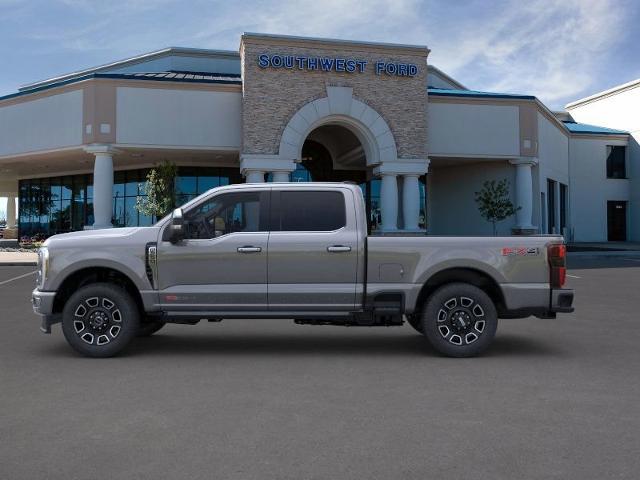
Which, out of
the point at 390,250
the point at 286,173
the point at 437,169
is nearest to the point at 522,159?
the point at 437,169

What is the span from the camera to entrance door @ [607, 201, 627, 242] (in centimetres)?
4569

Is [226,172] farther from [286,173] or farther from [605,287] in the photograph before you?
[605,287]

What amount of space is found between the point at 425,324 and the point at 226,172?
97.4 ft

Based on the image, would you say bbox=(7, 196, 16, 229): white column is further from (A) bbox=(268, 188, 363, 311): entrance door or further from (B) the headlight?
(A) bbox=(268, 188, 363, 311): entrance door

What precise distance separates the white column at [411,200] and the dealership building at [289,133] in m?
0.05

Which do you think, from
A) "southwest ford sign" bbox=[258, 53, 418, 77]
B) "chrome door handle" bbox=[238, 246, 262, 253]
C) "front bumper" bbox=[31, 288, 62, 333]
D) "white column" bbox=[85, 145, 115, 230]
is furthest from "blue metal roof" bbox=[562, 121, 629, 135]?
"front bumper" bbox=[31, 288, 62, 333]

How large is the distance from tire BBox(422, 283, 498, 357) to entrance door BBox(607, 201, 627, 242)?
42451mm

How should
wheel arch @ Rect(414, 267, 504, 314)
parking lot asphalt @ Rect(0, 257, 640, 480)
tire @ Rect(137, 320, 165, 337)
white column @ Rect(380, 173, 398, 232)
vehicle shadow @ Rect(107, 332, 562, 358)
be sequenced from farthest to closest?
white column @ Rect(380, 173, 398, 232)
tire @ Rect(137, 320, 165, 337)
vehicle shadow @ Rect(107, 332, 562, 358)
wheel arch @ Rect(414, 267, 504, 314)
parking lot asphalt @ Rect(0, 257, 640, 480)

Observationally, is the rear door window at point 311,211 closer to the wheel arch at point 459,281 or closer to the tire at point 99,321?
the wheel arch at point 459,281

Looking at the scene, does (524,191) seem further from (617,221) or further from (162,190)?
(162,190)

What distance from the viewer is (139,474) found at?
3.86 metres

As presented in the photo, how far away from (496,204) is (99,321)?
27.0 meters

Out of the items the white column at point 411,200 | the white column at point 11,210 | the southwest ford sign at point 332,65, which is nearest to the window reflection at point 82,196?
the southwest ford sign at point 332,65

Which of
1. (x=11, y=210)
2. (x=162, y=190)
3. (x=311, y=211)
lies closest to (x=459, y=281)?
(x=311, y=211)
